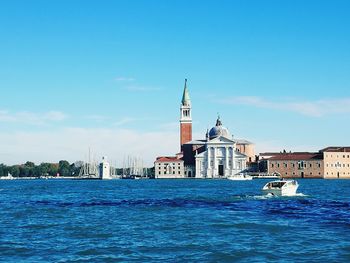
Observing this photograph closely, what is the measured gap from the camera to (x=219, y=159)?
5354 inches

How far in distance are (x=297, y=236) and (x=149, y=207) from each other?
14.7 metres

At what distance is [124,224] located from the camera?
949 inches

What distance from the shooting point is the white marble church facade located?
441ft

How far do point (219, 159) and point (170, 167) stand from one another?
42.9 feet

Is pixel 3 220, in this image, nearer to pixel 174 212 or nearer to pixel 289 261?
pixel 174 212

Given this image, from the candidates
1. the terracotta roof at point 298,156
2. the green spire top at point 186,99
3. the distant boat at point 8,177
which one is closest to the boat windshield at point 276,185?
the terracotta roof at point 298,156

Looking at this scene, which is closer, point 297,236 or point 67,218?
point 297,236

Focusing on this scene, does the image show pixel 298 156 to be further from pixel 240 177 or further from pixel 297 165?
pixel 240 177

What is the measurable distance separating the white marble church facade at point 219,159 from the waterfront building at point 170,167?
5.62 m

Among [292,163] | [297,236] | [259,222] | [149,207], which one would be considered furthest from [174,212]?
[292,163]

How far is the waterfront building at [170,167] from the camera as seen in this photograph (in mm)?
141625

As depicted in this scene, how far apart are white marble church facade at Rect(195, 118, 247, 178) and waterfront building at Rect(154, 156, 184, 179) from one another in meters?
5.62

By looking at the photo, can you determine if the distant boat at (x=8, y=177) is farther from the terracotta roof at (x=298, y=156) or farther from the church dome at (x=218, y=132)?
the terracotta roof at (x=298, y=156)

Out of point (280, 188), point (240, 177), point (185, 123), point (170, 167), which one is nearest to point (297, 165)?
point (240, 177)
